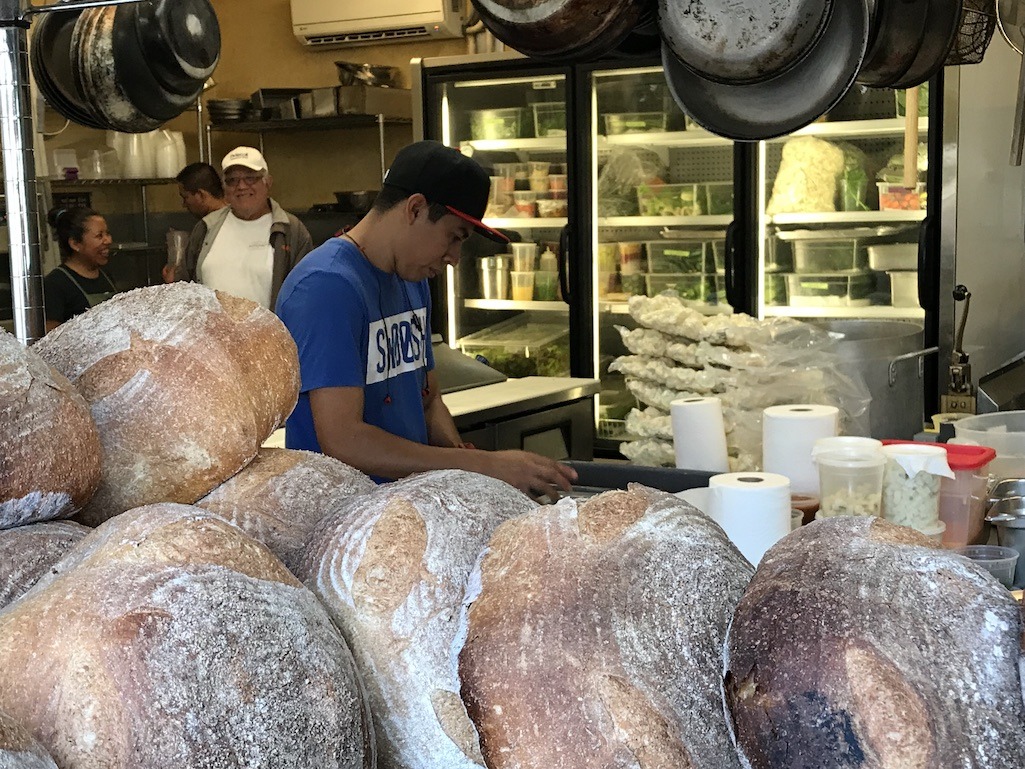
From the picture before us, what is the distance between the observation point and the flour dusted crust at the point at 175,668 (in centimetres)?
58

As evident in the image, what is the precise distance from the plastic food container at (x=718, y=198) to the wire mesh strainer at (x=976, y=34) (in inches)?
69.3

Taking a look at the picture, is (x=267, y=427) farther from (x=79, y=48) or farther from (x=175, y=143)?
(x=175, y=143)

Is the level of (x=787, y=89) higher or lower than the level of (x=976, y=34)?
lower

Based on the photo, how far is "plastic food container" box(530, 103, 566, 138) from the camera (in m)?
5.57

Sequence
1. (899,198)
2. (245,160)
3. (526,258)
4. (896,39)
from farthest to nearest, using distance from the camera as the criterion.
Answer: (526,258), (245,160), (899,198), (896,39)

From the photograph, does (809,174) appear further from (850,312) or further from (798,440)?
(798,440)

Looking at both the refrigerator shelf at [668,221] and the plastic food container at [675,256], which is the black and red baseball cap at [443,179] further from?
the plastic food container at [675,256]

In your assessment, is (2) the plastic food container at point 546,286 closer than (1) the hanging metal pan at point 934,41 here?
No

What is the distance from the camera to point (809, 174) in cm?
493

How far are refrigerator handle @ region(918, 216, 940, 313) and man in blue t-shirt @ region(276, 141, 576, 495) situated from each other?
8.47 ft

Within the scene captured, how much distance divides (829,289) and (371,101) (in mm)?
2969

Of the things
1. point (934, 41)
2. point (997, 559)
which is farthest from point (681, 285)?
point (997, 559)

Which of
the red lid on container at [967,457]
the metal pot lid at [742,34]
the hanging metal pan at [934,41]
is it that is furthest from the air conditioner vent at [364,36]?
the red lid on container at [967,457]

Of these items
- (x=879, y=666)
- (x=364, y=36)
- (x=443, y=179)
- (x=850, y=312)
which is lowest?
(x=850, y=312)
